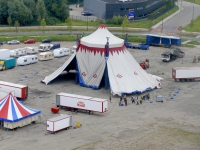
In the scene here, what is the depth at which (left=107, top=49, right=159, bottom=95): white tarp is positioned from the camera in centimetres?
7700

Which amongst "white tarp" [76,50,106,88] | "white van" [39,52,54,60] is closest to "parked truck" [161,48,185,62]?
"white van" [39,52,54,60]

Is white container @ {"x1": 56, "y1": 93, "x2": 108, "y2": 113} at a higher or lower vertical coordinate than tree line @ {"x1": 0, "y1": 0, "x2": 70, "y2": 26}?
lower

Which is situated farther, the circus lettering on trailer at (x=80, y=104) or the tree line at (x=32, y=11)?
the tree line at (x=32, y=11)

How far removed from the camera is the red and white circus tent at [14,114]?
61.7 metres

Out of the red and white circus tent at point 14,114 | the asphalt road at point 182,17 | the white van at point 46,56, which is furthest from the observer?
the asphalt road at point 182,17

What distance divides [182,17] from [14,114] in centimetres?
9453

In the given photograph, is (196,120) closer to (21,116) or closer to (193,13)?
(21,116)

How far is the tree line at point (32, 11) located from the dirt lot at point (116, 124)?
1946 inches

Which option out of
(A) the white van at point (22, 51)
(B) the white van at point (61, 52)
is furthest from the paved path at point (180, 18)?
(A) the white van at point (22, 51)

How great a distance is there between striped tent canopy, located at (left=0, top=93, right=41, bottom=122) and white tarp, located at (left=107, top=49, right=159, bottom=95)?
625 inches

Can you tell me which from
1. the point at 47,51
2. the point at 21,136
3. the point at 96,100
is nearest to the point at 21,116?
the point at 21,136

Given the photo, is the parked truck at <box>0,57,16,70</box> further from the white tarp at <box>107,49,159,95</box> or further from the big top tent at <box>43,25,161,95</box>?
the white tarp at <box>107,49,159,95</box>

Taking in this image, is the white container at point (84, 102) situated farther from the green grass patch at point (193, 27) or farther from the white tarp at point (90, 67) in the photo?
the green grass patch at point (193, 27)

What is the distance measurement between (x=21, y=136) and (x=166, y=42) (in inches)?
2283
